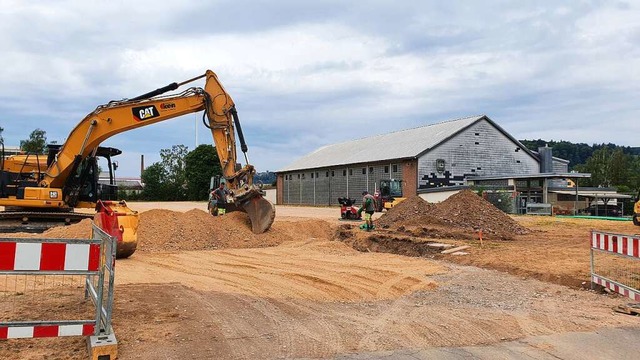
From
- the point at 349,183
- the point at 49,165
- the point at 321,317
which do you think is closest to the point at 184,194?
the point at 349,183

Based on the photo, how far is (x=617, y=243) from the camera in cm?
887

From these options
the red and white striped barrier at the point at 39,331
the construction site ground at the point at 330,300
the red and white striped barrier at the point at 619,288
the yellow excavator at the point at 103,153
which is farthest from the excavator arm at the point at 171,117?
the red and white striped barrier at the point at 39,331

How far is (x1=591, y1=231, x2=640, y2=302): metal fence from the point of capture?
837 centimetres

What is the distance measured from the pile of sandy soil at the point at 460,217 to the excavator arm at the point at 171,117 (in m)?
6.94

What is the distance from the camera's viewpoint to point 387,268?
12180 millimetres

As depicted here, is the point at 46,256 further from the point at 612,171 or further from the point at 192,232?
the point at 612,171

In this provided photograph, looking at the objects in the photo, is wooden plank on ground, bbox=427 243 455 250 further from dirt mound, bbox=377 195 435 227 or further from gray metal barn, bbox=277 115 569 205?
gray metal barn, bbox=277 115 569 205

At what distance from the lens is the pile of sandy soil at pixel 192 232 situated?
15.8 meters

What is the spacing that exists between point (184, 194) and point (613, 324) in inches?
3250

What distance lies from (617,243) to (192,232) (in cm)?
1184

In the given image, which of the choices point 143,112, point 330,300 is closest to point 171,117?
point 143,112

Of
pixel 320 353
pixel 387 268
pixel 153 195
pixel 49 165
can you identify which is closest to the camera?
pixel 320 353

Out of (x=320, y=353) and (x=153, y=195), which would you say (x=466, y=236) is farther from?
(x=153, y=195)

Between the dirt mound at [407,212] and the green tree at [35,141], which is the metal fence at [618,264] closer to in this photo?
the dirt mound at [407,212]
